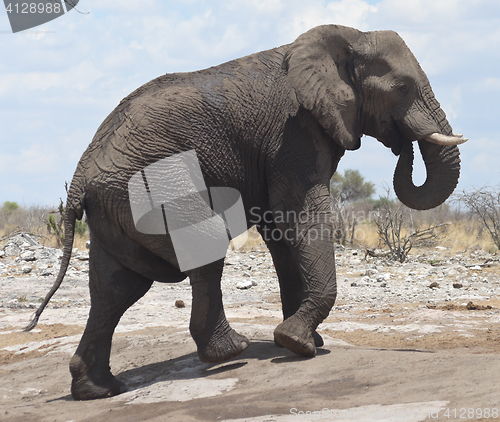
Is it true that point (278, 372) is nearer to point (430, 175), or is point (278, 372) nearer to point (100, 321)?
point (100, 321)

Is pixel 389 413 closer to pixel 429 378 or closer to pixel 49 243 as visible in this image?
pixel 429 378

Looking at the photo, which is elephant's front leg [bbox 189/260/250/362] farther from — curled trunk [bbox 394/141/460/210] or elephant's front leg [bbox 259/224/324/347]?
curled trunk [bbox 394/141/460/210]

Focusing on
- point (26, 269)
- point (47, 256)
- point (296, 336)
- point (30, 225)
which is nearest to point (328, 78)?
point (296, 336)

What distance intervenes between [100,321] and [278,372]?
1.51m

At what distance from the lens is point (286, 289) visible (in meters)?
5.90

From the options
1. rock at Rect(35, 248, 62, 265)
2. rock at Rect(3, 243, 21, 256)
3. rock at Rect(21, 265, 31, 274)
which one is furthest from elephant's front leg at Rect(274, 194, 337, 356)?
rock at Rect(3, 243, 21, 256)

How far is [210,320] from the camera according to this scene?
4793mm

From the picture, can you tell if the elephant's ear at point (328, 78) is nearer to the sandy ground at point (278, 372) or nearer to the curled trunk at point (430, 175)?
the curled trunk at point (430, 175)

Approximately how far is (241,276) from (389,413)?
32.6ft

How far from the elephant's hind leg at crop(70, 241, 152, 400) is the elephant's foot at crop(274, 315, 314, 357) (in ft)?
3.99

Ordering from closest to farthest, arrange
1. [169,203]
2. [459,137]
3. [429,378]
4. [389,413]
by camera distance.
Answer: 1. [389,413]
2. [429,378]
3. [169,203]
4. [459,137]

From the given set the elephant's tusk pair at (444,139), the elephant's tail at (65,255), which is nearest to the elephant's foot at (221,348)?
the elephant's tail at (65,255)

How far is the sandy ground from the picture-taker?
3.74 m

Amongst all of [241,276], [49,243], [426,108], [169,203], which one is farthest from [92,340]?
[49,243]
